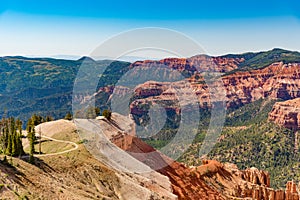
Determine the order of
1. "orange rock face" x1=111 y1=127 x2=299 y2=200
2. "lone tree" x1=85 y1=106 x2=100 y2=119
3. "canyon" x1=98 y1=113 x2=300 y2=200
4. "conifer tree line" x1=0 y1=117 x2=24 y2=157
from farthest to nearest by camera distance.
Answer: "lone tree" x1=85 y1=106 x2=100 y2=119
"orange rock face" x1=111 y1=127 x2=299 y2=200
"canyon" x1=98 y1=113 x2=300 y2=200
"conifer tree line" x1=0 y1=117 x2=24 y2=157

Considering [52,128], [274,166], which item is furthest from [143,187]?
[274,166]

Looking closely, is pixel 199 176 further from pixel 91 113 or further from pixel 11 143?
pixel 11 143

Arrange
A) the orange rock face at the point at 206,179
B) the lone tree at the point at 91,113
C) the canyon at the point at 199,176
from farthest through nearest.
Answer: the lone tree at the point at 91,113 < the orange rock face at the point at 206,179 < the canyon at the point at 199,176

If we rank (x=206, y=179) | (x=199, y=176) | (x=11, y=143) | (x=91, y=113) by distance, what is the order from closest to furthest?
1. (x=11, y=143)
2. (x=199, y=176)
3. (x=206, y=179)
4. (x=91, y=113)

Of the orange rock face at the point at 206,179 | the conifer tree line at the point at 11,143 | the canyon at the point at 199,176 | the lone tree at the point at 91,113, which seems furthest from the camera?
the lone tree at the point at 91,113

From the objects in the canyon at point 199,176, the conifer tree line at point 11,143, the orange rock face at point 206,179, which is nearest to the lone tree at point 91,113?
the canyon at point 199,176

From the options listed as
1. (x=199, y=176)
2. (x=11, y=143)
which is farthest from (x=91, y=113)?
(x=11, y=143)

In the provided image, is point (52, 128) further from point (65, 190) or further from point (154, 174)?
point (65, 190)

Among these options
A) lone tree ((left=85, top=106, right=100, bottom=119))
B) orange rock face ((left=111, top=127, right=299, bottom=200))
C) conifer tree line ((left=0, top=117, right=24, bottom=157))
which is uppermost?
conifer tree line ((left=0, top=117, right=24, bottom=157))

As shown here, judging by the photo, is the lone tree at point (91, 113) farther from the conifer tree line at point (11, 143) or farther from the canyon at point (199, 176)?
the conifer tree line at point (11, 143)

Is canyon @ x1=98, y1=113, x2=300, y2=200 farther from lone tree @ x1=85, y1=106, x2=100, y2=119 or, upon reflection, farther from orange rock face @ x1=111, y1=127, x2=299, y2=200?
lone tree @ x1=85, y1=106, x2=100, y2=119

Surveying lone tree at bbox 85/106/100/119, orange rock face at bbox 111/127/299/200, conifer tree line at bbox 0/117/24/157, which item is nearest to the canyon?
orange rock face at bbox 111/127/299/200
